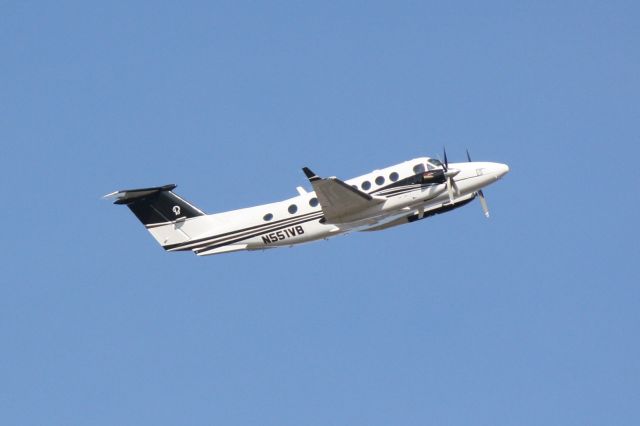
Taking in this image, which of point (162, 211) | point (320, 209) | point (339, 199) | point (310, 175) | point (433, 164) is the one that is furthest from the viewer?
point (162, 211)

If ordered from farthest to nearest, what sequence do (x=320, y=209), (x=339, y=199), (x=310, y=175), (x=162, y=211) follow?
1. (x=162, y=211)
2. (x=320, y=209)
3. (x=339, y=199)
4. (x=310, y=175)

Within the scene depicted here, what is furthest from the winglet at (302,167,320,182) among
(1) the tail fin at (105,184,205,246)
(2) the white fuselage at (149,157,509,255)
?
(1) the tail fin at (105,184,205,246)

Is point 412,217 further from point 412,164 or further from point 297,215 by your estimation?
point 297,215

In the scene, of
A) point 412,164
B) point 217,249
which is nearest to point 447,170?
point 412,164

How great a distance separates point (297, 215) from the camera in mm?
37094

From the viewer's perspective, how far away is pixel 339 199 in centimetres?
3500

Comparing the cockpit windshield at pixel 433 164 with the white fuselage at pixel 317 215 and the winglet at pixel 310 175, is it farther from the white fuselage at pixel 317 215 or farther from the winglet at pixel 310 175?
the winglet at pixel 310 175

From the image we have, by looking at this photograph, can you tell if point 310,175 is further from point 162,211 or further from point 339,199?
point 162,211

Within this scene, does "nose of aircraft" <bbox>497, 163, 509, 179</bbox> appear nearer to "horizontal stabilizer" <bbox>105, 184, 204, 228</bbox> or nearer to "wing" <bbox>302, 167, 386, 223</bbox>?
"wing" <bbox>302, 167, 386, 223</bbox>

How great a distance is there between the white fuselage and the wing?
31 cm

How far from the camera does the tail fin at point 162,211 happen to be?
1533 inches

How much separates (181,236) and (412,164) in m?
11.1

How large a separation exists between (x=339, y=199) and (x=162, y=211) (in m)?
9.22

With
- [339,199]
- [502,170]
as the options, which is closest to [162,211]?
[339,199]
